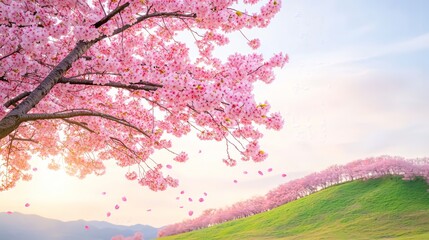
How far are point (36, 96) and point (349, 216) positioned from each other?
35415 mm

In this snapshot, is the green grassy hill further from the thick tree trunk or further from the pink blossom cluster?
Answer: the thick tree trunk

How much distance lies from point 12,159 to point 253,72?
41.9 ft

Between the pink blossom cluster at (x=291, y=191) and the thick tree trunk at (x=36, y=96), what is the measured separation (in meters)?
46.8

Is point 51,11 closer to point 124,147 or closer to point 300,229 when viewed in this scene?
point 124,147

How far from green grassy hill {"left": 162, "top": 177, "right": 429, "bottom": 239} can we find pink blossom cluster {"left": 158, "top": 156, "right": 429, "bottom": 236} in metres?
3.57

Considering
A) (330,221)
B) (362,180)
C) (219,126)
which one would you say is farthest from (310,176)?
(219,126)

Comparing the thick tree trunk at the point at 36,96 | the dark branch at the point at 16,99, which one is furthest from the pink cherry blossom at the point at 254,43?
the dark branch at the point at 16,99

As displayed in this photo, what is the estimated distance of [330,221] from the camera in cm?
3941

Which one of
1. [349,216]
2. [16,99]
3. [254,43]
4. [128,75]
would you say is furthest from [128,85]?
[349,216]

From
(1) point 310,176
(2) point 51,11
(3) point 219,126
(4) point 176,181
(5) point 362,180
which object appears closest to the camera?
(3) point 219,126

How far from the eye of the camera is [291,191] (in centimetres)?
5606

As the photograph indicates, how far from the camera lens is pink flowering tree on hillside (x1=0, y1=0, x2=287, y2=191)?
28.8 ft

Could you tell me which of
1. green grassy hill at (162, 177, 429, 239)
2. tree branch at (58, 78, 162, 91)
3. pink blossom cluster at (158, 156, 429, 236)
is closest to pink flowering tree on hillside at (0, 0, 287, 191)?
tree branch at (58, 78, 162, 91)

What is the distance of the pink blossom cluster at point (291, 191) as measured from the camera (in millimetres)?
51938
